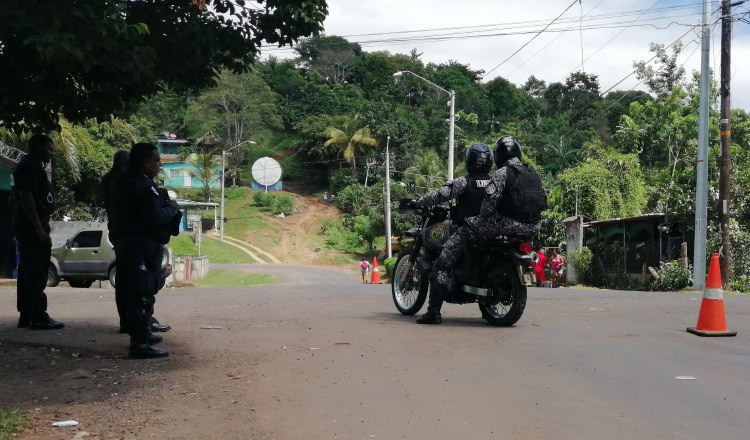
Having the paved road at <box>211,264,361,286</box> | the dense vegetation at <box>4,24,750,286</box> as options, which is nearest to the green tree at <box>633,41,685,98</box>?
the dense vegetation at <box>4,24,750,286</box>

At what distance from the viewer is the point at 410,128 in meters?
74.2

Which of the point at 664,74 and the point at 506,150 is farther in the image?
the point at 664,74

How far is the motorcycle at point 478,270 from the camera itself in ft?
27.1

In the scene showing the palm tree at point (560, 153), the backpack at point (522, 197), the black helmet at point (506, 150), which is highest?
the palm tree at point (560, 153)

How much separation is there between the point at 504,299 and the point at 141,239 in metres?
3.83

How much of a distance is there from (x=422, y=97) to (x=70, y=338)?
83108 mm

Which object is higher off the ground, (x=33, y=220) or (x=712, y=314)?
(x=33, y=220)

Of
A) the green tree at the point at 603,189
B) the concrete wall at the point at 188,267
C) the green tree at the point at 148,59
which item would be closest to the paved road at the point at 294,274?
the concrete wall at the point at 188,267

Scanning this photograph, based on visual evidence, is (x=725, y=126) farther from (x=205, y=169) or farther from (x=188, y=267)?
(x=205, y=169)

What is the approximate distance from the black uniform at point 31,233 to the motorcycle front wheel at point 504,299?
4.45 metres

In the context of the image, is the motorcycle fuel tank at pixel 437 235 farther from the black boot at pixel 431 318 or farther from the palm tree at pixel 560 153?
the palm tree at pixel 560 153

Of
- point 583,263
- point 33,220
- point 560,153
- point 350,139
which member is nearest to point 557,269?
point 583,263

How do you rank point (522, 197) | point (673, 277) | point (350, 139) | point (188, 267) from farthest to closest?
point (350, 139) < point (188, 267) < point (673, 277) < point (522, 197)

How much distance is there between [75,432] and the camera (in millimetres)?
4414
